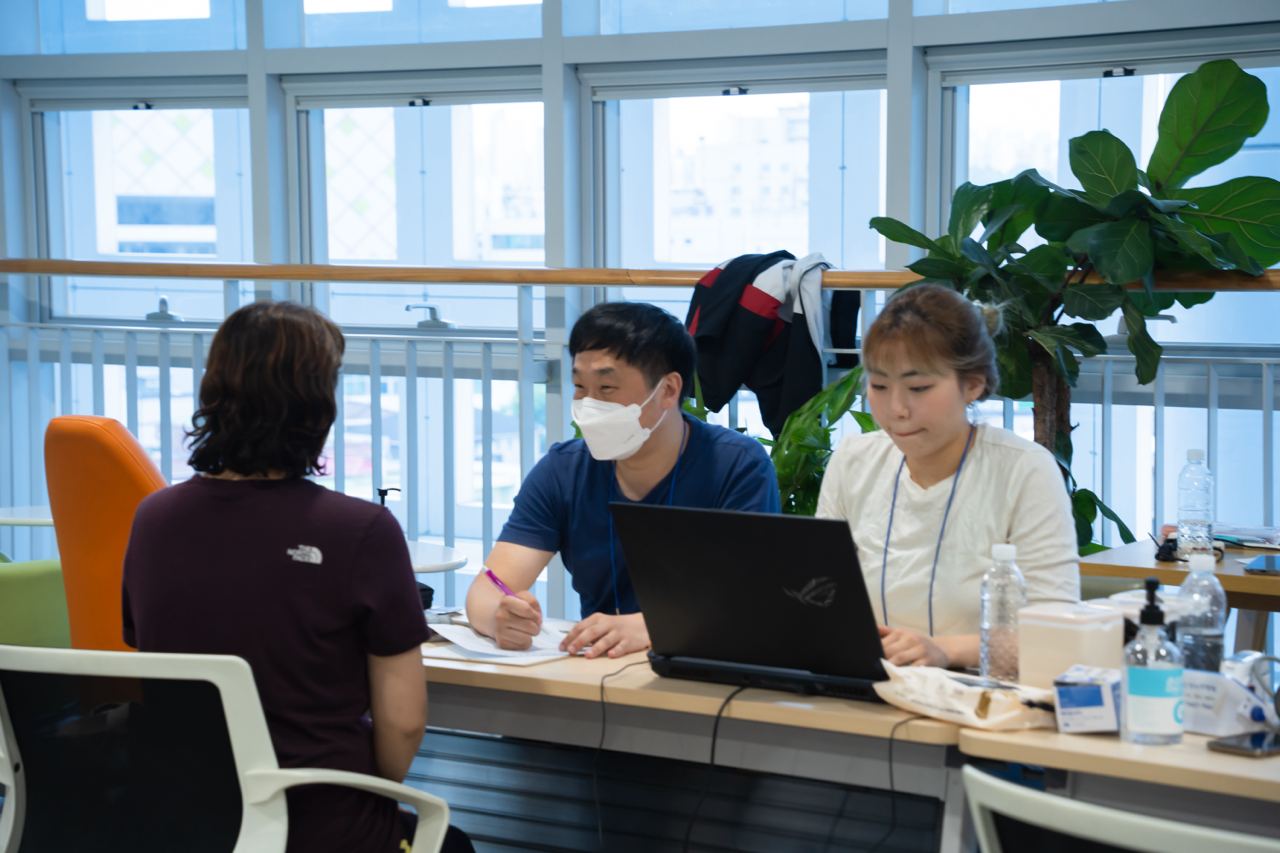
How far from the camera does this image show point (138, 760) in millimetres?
1600

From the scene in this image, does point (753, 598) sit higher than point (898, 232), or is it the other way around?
point (898, 232)

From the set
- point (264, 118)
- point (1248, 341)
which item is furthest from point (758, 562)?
point (264, 118)

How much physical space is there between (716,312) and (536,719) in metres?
1.83

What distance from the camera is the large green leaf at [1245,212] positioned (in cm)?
297

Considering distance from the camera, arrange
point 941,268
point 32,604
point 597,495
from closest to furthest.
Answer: point 597,495, point 32,604, point 941,268

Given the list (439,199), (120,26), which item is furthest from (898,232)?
(120,26)

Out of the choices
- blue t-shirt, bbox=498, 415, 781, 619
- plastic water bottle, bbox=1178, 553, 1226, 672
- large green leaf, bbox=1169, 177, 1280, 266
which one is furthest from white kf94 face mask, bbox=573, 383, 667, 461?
large green leaf, bbox=1169, 177, 1280, 266

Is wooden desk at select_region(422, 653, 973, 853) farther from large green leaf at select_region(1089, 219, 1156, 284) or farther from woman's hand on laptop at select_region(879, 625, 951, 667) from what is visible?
large green leaf at select_region(1089, 219, 1156, 284)

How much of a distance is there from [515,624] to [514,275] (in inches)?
69.0

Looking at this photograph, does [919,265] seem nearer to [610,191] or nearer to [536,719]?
[536,719]

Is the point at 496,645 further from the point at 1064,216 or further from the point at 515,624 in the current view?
the point at 1064,216

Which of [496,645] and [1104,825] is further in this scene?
[496,645]

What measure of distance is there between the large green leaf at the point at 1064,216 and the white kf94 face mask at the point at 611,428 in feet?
3.93

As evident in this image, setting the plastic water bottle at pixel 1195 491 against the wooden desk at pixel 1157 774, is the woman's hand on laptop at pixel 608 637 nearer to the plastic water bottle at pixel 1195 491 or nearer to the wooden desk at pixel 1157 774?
the wooden desk at pixel 1157 774
